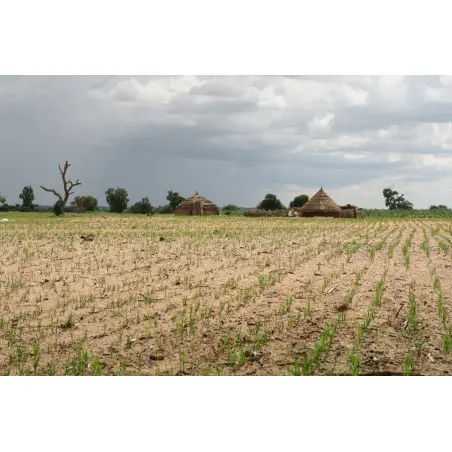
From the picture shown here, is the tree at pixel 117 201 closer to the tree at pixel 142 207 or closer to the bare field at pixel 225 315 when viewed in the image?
the tree at pixel 142 207

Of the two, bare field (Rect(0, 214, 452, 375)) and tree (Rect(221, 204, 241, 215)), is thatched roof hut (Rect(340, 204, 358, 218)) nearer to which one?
tree (Rect(221, 204, 241, 215))

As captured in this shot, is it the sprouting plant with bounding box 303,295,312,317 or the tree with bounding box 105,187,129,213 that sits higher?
the tree with bounding box 105,187,129,213

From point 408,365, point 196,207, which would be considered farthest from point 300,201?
point 408,365

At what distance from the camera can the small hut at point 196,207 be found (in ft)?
126

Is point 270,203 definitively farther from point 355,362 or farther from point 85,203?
point 355,362

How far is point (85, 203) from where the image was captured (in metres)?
28.2

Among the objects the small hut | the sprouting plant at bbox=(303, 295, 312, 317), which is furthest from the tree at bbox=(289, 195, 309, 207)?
the sprouting plant at bbox=(303, 295, 312, 317)

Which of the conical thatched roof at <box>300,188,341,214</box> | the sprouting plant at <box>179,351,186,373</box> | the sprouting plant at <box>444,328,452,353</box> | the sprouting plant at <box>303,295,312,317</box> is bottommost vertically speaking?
the sprouting plant at <box>179,351,186,373</box>

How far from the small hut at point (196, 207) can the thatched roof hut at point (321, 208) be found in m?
6.62

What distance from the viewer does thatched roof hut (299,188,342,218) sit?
128 feet

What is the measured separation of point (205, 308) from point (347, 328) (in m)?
1.69

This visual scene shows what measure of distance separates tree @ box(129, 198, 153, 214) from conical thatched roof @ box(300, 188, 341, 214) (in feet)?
43.2
